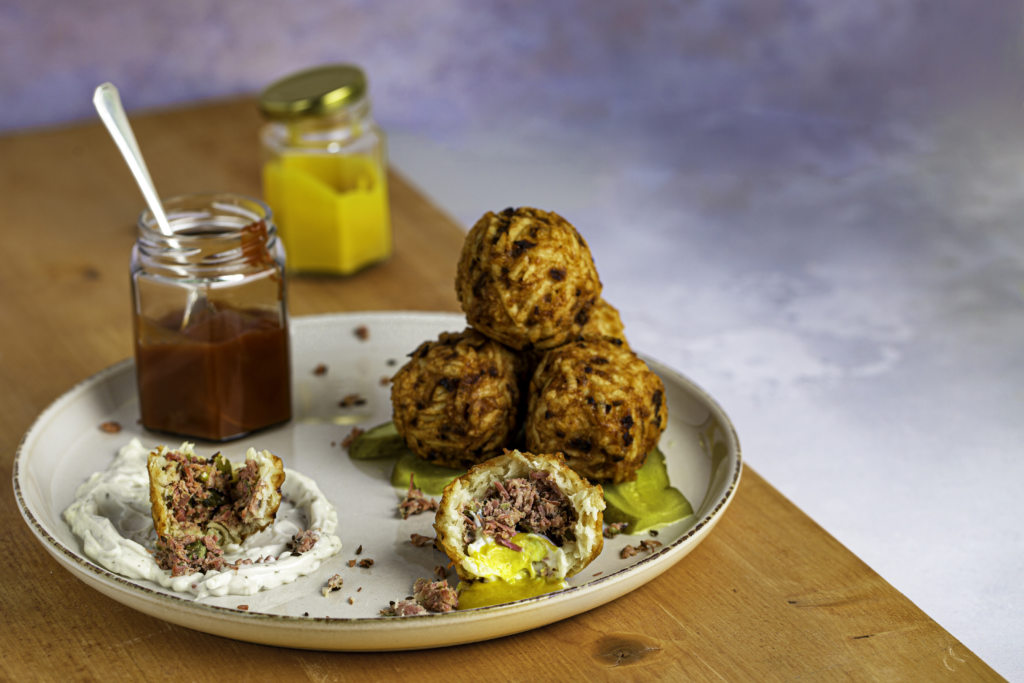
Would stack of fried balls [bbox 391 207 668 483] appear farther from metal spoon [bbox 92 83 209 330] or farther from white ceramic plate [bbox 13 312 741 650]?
metal spoon [bbox 92 83 209 330]

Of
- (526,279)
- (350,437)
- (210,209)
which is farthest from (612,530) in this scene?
(210,209)

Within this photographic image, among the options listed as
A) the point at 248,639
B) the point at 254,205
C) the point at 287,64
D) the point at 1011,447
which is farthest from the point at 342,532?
the point at 287,64

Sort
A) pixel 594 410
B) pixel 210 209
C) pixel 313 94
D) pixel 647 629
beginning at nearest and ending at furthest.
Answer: pixel 647 629
pixel 594 410
pixel 210 209
pixel 313 94

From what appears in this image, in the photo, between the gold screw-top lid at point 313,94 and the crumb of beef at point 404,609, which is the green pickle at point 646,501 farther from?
the gold screw-top lid at point 313,94

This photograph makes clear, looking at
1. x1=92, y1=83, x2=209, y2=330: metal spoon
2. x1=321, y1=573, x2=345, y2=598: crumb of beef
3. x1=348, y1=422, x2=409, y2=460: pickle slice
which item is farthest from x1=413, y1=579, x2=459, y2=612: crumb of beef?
x1=92, y1=83, x2=209, y2=330: metal spoon

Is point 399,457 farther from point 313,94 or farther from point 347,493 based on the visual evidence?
point 313,94

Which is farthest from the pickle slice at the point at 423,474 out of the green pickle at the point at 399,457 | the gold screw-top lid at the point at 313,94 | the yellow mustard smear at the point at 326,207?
the gold screw-top lid at the point at 313,94

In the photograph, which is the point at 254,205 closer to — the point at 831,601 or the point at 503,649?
the point at 503,649
